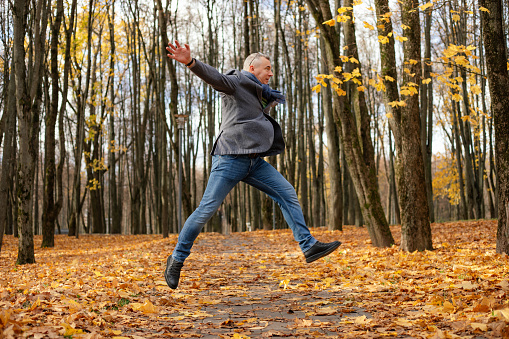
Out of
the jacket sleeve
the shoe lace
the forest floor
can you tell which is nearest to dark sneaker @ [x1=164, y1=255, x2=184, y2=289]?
the shoe lace

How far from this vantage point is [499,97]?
6238mm

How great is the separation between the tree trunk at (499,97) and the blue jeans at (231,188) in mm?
3409

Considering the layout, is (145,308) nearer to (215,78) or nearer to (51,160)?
(215,78)

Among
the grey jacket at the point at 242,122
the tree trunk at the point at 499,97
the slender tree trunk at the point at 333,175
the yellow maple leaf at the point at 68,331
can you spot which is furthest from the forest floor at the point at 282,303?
the slender tree trunk at the point at 333,175

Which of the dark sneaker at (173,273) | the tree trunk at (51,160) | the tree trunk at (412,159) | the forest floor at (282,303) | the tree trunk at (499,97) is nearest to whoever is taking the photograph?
the forest floor at (282,303)

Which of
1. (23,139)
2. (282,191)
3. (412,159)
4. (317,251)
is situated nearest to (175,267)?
(282,191)

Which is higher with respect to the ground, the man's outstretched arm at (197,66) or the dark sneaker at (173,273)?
the man's outstretched arm at (197,66)

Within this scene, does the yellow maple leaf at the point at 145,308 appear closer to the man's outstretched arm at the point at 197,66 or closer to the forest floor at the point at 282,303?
the forest floor at the point at 282,303

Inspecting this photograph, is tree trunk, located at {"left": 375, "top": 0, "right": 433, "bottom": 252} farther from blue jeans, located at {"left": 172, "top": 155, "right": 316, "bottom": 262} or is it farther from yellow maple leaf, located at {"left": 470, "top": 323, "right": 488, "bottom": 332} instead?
yellow maple leaf, located at {"left": 470, "top": 323, "right": 488, "bottom": 332}

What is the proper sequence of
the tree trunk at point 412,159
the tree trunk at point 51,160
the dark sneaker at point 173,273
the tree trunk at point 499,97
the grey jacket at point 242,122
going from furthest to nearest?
1. the tree trunk at point 51,160
2. the tree trunk at point 412,159
3. the tree trunk at point 499,97
4. the dark sneaker at point 173,273
5. the grey jacket at point 242,122

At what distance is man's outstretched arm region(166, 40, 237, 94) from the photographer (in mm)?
3528

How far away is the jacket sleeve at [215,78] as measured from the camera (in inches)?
141

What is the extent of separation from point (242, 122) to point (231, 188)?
1.98 ft

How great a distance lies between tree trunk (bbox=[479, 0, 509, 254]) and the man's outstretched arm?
171 inches
